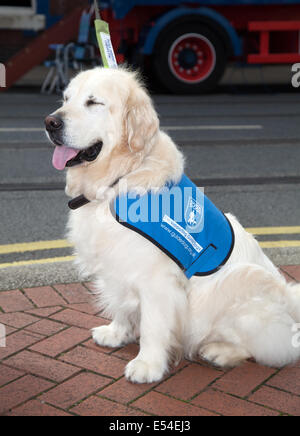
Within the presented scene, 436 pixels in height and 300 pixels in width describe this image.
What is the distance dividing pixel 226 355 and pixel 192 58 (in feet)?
33.0

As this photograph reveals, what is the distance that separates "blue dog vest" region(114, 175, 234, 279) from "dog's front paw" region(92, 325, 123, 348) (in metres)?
0.58

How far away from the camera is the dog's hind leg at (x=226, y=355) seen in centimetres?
327

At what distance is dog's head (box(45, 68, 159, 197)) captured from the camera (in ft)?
10.4

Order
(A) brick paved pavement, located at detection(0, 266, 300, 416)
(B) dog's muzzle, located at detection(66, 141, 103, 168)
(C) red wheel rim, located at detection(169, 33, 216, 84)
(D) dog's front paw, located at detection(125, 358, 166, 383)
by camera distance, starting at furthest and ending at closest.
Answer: (C) red wheel rim, located at detection(169, 33, 216, 84), (B) dog's muzzle, located at detection(66, 141, 103, 168), (D) dog's front paw, located at detection(125, 358, 166, 383), (A) brick paved pavement, located at detection(0, 266, 300, 416)

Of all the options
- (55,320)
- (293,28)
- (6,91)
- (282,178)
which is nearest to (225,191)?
(282,178)

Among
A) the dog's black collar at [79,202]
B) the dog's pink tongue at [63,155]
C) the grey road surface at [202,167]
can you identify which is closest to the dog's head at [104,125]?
the dog's pink tongue at [63,155]

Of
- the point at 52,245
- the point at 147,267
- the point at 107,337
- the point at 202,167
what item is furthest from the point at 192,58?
the point at 147,267

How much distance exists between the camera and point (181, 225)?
10.6ft

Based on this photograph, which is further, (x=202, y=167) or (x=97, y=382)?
(x=202, y=167)

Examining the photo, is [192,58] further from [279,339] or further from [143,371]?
[143,371]

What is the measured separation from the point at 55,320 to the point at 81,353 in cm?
37

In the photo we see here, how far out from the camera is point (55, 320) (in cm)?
372

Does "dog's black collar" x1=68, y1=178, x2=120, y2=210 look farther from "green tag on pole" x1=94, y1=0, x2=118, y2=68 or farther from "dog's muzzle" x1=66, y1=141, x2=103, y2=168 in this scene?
"green tag on pole" x1=94, y1=0, x2=118, y2=68

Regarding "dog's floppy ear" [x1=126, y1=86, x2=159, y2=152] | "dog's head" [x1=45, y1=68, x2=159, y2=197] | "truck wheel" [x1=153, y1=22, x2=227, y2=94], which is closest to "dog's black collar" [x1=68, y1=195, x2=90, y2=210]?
"dog's head" [x1=45, y1=68, x2=159, y2=197]
